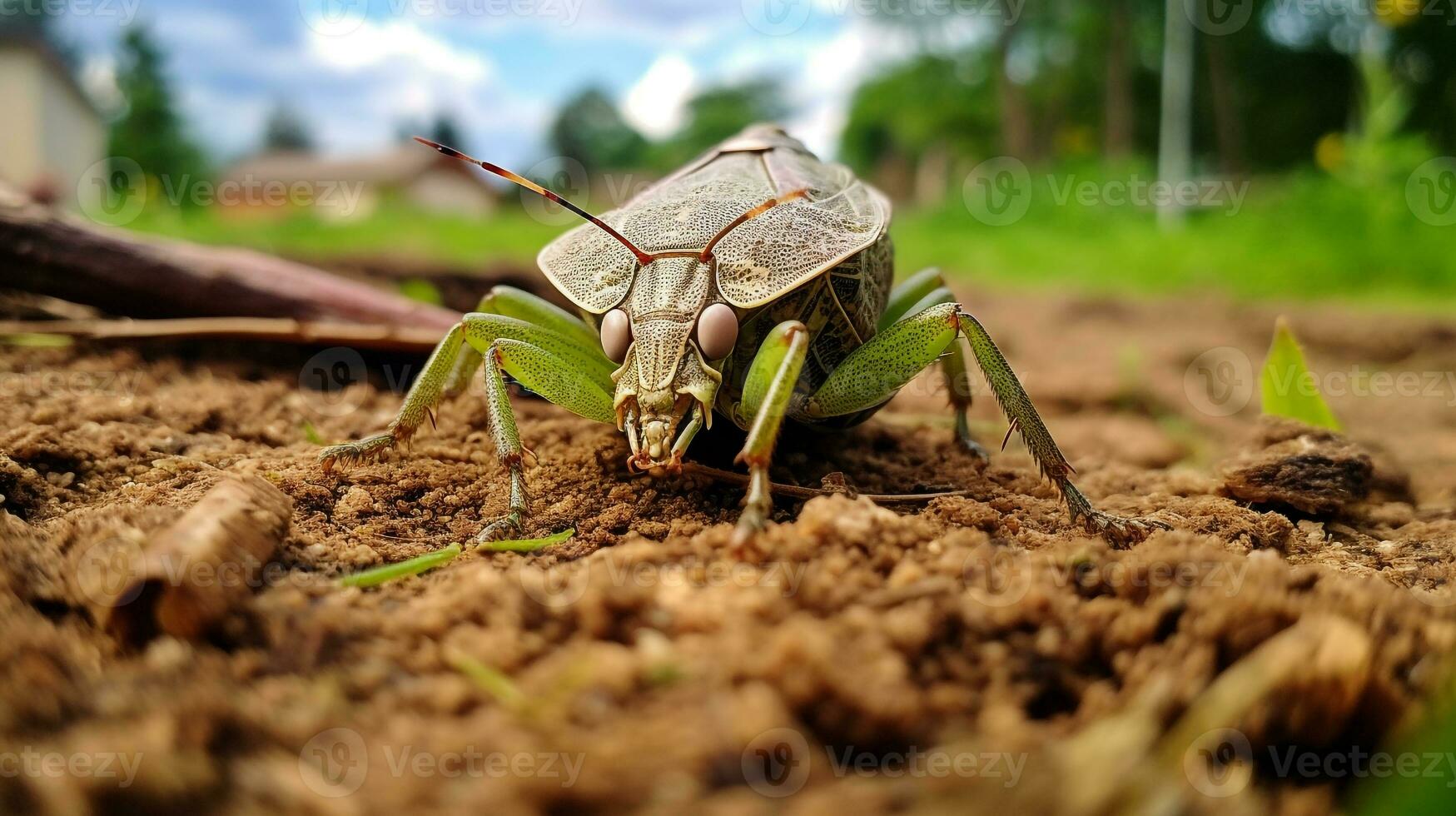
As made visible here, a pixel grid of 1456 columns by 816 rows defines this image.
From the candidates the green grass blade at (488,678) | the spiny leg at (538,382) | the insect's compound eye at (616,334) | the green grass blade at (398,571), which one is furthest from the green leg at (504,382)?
the green grass blade at (488,678)

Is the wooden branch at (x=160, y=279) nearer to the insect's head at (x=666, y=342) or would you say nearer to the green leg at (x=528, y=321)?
the green leg at (x=528, y=321)

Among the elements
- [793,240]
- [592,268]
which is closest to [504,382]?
[592,268]

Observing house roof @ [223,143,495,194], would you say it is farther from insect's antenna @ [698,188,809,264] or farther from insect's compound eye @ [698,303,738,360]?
insect's compound eye @ [698,303,738,360]

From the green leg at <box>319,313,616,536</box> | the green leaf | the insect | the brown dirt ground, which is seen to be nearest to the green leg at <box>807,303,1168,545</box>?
the insect

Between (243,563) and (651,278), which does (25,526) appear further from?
(651,278)

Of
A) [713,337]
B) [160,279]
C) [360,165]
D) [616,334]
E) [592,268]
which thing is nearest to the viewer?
[713,337]

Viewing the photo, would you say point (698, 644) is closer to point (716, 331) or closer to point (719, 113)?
point (716, 331)

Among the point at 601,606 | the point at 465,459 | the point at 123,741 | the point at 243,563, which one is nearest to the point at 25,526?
the point at 243,563
